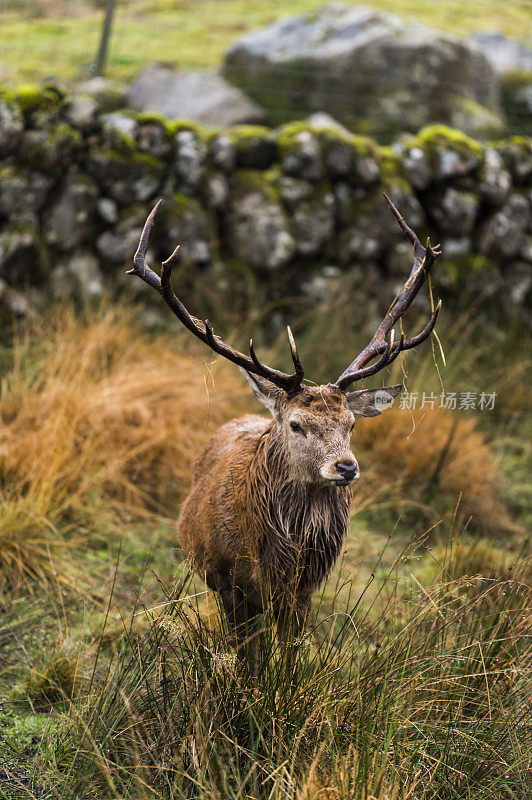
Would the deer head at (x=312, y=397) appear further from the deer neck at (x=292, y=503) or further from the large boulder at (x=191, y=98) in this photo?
the large boulder at (x=191, y=98)

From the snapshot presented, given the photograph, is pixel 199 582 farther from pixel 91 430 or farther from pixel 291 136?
pixel 291 136

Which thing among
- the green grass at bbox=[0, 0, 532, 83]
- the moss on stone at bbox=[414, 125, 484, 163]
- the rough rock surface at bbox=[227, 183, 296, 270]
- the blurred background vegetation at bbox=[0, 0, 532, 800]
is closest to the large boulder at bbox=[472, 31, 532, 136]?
the green grass at bbox=[0, 0, 532, 83]

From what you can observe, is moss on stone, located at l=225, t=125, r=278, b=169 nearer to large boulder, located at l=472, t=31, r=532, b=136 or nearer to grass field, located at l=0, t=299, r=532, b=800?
grass field, located at l=0, t=299, r=532, b=800

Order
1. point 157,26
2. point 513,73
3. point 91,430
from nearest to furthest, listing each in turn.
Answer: point 91,430 → point 513,73 → point 157,26

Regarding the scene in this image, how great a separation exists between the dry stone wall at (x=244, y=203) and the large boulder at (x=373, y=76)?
0.92 meters

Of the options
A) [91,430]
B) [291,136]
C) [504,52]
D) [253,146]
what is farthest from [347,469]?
[504,52]

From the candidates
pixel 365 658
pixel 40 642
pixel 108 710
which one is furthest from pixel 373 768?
pixel 40 642

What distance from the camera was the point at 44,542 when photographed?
4.11 m

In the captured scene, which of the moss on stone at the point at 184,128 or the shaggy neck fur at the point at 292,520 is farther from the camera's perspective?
the moss on stone at the point at 184,128

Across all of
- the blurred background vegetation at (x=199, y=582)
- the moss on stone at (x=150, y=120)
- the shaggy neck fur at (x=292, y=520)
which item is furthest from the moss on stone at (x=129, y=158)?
the shaggy neck fur at (x=292, y=520)

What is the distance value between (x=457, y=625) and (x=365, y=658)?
1.97 feet

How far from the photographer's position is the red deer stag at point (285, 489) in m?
2.91

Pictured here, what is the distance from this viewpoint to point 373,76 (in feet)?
28.7

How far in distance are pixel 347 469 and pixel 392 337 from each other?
2.04 feet
